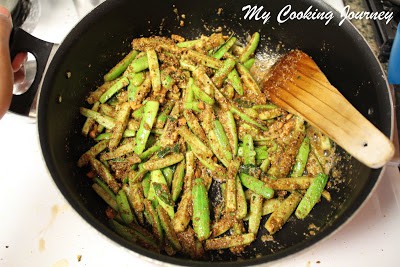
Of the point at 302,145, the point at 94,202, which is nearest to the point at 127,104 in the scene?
the point at 94,202

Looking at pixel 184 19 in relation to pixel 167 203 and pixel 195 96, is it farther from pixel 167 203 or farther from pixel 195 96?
pixel 167 203

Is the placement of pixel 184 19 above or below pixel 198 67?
above

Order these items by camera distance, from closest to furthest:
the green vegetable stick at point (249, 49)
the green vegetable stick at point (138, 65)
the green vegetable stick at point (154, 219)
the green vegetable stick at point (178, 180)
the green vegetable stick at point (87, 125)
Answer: the green vegetable stick at point (154, 219)
the green vegetable stick at point (178, 180)
the green vegetable stick at point (87, 125)
the green vegetable stick at point (138, 65)
the green vegetable stick at point (249, 49)

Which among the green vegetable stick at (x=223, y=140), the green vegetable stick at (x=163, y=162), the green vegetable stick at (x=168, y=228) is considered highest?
the green vegetable stick at (x=223, y=140)

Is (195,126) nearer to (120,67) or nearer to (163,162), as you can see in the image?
(163,162)

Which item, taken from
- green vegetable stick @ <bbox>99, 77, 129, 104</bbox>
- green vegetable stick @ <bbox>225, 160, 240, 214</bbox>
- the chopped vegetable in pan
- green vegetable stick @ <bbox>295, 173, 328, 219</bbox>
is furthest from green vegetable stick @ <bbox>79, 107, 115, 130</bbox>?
green vegetable stick @ <bbox>295, 173, 328, 219</bbox>

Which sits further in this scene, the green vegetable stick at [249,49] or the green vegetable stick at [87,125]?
the green vegetable stick at [249,49]

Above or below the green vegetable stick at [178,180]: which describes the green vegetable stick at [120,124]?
above

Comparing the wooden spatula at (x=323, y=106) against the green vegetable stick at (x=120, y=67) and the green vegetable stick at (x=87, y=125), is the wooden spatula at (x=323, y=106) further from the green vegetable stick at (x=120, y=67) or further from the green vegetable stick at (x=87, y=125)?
the green vegetable stick at (x=87, y=125)

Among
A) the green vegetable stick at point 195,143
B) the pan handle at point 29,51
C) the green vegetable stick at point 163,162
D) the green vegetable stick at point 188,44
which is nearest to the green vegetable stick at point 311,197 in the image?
the green vegetable stick at point 195,143
